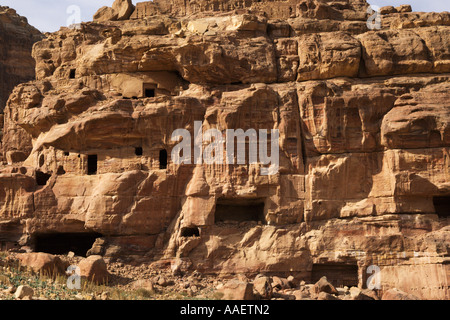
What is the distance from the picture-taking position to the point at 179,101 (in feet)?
71.9

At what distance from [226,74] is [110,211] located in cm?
787

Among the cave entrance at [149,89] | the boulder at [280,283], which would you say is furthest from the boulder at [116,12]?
the boulder at [280,283]

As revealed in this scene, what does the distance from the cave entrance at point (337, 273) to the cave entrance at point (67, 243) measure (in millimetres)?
9106

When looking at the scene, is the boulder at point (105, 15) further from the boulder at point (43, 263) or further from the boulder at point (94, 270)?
the boulder at point (94, 270)

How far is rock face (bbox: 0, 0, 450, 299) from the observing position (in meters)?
20.6

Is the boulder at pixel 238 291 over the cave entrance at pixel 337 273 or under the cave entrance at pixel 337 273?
under

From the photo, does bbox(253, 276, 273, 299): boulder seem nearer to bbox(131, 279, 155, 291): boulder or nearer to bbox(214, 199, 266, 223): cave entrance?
bbox(131, 279, 155, 291): boulder

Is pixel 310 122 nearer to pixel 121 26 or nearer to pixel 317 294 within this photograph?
pixel 317 294

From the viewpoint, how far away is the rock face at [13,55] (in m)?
36.7

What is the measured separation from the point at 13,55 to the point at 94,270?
2495 centimetres

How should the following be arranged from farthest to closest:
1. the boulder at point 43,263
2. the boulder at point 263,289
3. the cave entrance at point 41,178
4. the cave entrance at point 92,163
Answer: the cave entrance at point 92,163 → the cave entrance at point 41,178 → the boulder at point 43,263 → the boulder at point 263,289

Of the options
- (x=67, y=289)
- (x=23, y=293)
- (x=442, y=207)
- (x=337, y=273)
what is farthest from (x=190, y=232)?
(x=442, y=207)

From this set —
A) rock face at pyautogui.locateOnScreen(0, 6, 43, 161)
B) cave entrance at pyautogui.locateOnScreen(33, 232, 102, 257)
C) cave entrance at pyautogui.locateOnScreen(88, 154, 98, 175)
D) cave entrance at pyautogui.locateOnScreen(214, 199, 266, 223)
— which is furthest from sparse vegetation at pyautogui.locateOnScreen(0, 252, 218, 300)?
rock face at pyautogui.locateOnScreen(0, 6, 43, 161)

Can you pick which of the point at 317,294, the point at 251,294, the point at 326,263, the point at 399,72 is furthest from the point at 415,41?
the point at 251,294
